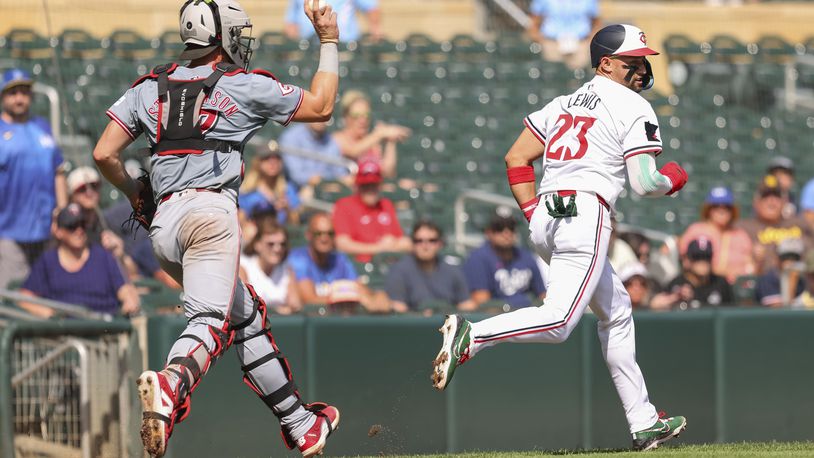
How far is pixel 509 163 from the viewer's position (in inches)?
263

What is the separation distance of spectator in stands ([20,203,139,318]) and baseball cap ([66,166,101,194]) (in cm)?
72

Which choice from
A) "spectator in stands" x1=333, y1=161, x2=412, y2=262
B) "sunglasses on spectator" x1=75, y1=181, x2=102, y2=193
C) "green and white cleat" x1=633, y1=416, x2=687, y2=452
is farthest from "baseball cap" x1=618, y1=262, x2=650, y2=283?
"sunglasses on spectator" x1=75, y1=181, x2=102, y2=193

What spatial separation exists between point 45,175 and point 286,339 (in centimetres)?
277

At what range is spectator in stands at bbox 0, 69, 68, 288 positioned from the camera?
9.78 m

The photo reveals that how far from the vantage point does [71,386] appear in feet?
26.0

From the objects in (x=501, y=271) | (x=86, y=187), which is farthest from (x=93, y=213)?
(x=501, y=271)

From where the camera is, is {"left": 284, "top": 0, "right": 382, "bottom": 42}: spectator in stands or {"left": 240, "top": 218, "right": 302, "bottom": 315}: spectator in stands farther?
{"left": 284, "top": 0, "right": 382, "bottom": 42}: spectator in stands

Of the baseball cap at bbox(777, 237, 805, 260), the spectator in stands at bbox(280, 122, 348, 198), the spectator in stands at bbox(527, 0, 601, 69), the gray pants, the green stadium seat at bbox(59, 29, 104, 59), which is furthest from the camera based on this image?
the spectator in stands at bbox(527, 0, 601, 69)

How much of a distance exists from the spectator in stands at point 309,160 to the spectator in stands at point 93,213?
106 inches

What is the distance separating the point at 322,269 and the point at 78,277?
6.31ft

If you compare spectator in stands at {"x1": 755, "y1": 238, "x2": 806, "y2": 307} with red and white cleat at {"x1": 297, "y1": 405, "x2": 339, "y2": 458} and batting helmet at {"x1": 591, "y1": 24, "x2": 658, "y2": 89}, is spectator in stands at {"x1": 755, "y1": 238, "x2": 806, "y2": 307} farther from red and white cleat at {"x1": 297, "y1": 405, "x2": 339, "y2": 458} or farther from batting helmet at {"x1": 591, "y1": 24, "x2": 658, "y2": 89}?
red and white cleat at {"x1": 297, "y1": 405, "x2": 339, "y2": 458}

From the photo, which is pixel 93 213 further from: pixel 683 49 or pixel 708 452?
pixel 683 49

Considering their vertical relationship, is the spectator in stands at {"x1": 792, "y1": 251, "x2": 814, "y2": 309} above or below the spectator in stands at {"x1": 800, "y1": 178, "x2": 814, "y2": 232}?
below

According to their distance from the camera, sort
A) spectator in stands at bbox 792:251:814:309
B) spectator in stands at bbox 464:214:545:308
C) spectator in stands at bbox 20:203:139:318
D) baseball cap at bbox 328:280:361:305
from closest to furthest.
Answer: spectator in stands at bbox 20:203:139:318 < baseball cap at bbox 328:280:361:305 < spectator in stands at bbox 464:214:545:308 < spectator in stands at bbox 792:251:814:309
